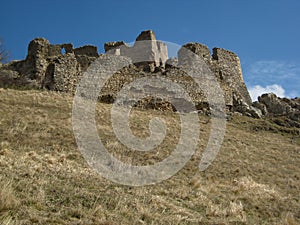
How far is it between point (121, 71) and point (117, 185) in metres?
14.9

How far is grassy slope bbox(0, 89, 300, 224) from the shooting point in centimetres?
601

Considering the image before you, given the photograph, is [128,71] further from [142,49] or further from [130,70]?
[142,49]

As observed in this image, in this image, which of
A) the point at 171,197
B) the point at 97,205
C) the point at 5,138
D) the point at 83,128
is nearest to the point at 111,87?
the point at 83,128

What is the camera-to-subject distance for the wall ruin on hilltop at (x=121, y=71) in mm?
21031

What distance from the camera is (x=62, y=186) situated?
698cm

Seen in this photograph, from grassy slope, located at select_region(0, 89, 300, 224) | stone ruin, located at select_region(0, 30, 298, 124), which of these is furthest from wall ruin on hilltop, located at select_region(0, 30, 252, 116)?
grassy slope, located at select_region(0, 89, 300, 224)

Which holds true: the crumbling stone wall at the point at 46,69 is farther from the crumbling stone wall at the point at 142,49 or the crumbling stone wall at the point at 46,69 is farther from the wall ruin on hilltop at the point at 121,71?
the crumbling stone wall at the point at 142,49

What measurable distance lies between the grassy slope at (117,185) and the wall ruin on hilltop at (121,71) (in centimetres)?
497

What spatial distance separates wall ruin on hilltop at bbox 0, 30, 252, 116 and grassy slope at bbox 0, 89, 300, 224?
4975mm

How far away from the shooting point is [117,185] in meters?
7.95

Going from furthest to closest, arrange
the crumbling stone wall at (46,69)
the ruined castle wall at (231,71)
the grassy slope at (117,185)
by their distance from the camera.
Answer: the ruined castle wall at (231,71), the crumbling stone wall at (46,69), the grassy slope at (117,185)

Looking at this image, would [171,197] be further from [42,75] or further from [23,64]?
[23,64]

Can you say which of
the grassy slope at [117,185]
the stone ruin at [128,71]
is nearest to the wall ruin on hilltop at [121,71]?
the stone ruin at [128,71]

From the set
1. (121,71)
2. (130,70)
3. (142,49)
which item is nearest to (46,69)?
(121,71)
